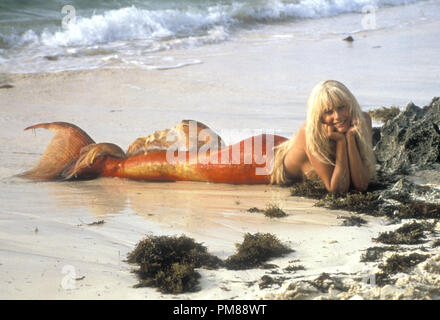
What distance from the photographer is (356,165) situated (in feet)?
17.3

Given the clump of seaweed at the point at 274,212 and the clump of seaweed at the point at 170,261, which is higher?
the clump of seaweed at the point at 274,212

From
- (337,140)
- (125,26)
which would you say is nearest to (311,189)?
(337,140)

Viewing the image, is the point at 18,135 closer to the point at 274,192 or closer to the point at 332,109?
the point at 274,192

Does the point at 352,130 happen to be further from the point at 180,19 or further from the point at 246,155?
the point at 180,19

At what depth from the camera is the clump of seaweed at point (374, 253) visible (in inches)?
159

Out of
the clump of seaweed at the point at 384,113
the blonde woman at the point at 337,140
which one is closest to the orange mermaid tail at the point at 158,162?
the blonde woman at the point at 337,140

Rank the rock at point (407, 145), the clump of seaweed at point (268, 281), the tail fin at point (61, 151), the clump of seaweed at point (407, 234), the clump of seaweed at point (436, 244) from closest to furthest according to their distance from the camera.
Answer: the clump of seaweed at point (268, 281) < the clump of seaweed at point (436, 244) < the clump of seaweed at point (407, 234) < the rock at point (407, 145) < the tail fin at point (61, 151)

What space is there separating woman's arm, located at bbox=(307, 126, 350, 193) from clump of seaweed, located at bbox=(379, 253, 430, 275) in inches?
55.5

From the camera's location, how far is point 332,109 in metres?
5.08

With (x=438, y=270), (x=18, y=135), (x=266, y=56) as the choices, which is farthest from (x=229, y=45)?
(x=438, y=270)

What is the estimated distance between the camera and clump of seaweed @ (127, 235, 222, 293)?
3736 mm

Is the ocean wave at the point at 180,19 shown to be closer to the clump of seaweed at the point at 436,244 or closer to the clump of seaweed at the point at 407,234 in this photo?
the clump of seaweed at the point at 407,234

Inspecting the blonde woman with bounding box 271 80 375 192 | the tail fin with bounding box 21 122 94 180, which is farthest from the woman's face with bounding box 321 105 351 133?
the tail fin with bounding box 21 122 94 180

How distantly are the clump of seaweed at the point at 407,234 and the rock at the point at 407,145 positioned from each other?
1.29 meters
